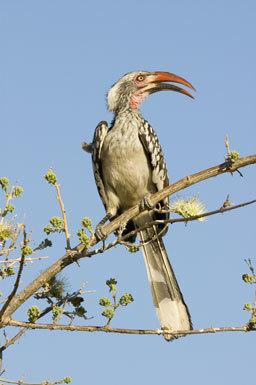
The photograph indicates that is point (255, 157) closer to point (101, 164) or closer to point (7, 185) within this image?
point (7, 185)

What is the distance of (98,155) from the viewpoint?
550 cm

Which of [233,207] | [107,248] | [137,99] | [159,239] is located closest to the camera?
[233,207]

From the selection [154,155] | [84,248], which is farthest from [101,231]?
[154,155]

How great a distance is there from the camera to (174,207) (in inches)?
136

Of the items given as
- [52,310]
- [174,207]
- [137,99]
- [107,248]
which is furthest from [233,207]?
[137,99]

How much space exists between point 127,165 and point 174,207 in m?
1.87

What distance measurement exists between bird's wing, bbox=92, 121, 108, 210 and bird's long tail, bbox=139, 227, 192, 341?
66 centimetres

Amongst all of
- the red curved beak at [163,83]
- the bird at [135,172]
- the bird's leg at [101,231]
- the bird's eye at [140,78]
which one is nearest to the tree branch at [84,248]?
the bird's leg at [101,231]

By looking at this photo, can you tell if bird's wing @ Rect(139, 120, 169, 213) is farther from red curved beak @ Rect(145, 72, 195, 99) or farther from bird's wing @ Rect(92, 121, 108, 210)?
red curved beak @ Rect(145, 72, 195, 99)

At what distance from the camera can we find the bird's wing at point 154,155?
535cm

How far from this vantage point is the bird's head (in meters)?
5.92

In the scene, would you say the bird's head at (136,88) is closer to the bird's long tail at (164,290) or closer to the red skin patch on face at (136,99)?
the red skin patch on face at (136,99)

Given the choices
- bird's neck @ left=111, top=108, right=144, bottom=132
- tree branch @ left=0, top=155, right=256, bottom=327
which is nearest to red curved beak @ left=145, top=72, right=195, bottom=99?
bird's neck @ left=111, top=108, right=144, bottom=132

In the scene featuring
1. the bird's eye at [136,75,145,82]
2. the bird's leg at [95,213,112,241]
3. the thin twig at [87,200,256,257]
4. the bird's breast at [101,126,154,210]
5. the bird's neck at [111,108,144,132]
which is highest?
the bird's eye at [136,75,145,82]
